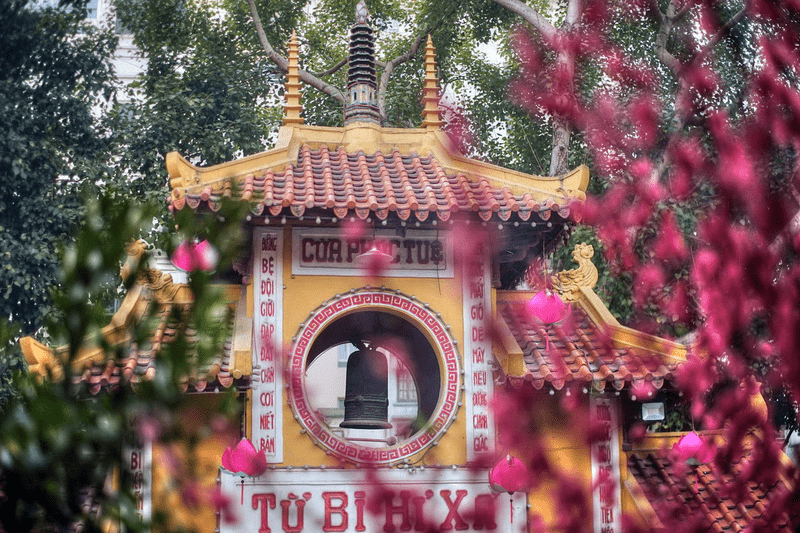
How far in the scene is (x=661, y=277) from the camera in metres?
4.36

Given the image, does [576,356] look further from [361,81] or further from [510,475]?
[361,81]

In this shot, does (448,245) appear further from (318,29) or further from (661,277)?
(318,29)

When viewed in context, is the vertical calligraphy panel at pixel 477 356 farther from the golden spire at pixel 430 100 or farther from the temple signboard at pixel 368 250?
the golden spire at pixel 430 100

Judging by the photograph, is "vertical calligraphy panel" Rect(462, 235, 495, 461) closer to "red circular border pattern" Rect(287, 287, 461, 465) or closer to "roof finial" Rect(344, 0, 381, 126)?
"red circular border pattern" Rect(287, 287, 461, 465)

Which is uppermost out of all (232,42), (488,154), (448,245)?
(232,42)

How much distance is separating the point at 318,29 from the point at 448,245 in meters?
12.8

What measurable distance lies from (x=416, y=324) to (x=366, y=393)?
931mm

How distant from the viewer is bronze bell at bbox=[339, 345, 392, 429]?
8.56 metres

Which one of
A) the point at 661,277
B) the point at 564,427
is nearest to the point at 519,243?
the point at 564,427

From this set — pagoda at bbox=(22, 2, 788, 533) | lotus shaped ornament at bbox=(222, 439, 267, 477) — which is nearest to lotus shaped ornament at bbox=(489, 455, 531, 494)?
pagoda at bbox=(22, 2, 788, 533)

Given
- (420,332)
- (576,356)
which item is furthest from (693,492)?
(420,332)

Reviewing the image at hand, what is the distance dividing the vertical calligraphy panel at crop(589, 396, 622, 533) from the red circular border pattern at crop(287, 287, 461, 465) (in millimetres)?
1243

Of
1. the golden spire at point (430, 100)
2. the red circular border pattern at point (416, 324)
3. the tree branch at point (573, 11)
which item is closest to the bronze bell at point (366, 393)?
the red circular border pattern at point (416, 324)

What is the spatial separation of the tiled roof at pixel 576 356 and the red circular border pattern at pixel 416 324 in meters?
0.66
